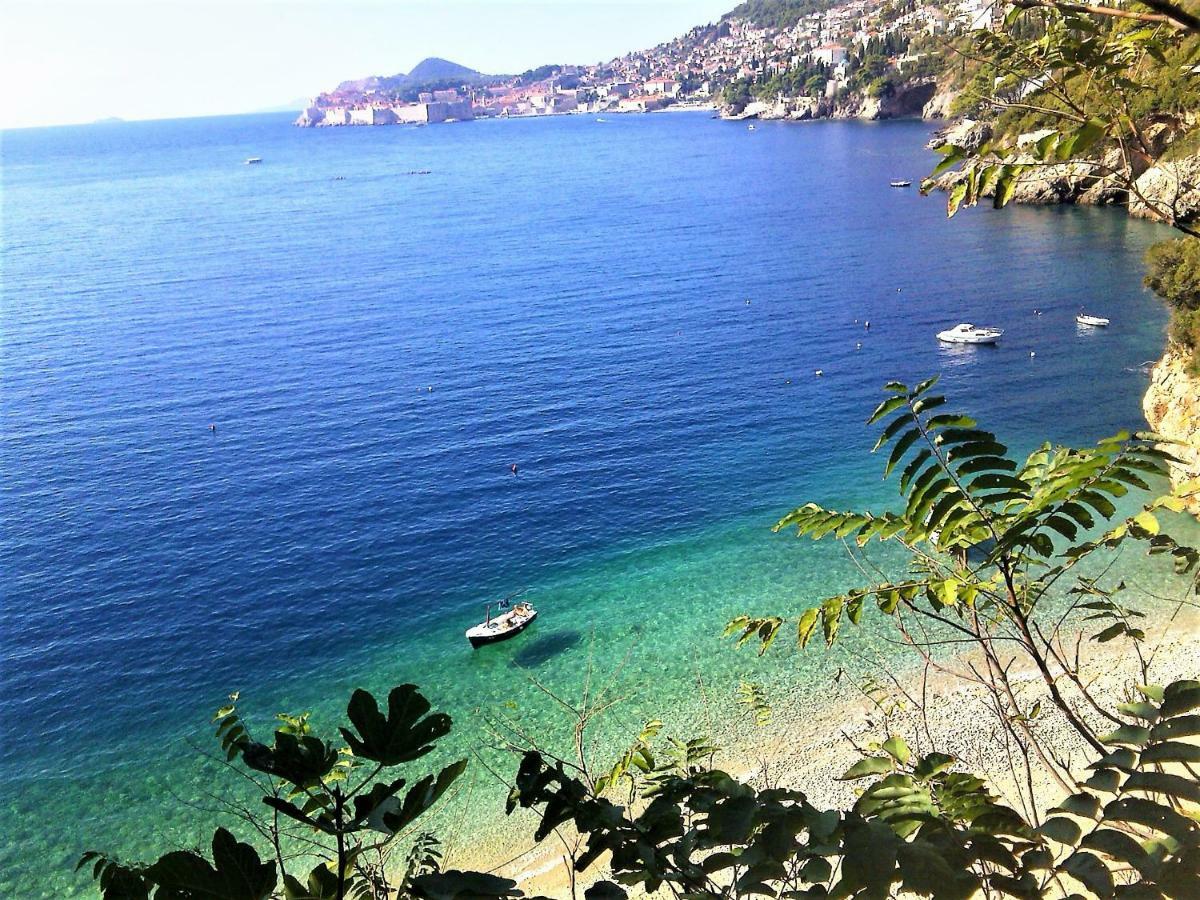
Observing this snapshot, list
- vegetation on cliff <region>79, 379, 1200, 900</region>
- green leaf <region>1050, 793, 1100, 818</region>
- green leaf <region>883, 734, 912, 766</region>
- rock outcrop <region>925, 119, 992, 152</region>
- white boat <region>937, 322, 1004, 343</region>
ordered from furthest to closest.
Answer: rock outcrop <region>925, 119, 992, 152</region>
white boat <region>937, 322, 1004, 343</region>
green leaf <region>883, 734, 912, 766</region>
green leaf <region>1050, 793, 1100, 818</region>
vegetation on cliff <region>79, 379, 1200, 900</region>

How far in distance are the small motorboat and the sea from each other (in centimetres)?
47

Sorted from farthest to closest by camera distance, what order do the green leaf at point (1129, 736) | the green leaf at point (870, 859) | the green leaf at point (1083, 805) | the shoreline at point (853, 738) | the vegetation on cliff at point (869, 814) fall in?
the shoreline at point (853, 738), the green leaf at point (1129, 736), the green leaf at point (1083, 805), the green leaf at point (870, 859), the vegetation on cliff at point (869, 814)

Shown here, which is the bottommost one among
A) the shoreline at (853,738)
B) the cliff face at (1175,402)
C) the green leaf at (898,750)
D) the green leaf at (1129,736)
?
the shoreline at (853,738)

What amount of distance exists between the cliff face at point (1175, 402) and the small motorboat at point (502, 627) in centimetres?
2077

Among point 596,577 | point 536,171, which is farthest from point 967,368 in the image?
point 536,171

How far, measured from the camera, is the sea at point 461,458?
24.9 metres

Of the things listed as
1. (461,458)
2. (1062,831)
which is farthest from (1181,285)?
(1062,831)

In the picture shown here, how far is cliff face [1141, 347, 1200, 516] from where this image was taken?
1100 inches

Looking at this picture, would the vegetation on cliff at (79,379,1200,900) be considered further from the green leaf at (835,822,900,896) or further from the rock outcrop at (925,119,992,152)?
the rock outcrop at (925,119,992,152)

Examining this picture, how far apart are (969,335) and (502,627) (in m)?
35.2

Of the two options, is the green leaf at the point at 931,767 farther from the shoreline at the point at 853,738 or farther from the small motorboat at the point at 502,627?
the small motorboat at the point at 502,627

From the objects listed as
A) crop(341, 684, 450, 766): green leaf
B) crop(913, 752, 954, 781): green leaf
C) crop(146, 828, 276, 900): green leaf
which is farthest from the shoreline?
crop(146, 828, 276, 900): green leaf

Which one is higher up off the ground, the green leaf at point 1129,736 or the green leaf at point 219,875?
the green leaf at point 219,875

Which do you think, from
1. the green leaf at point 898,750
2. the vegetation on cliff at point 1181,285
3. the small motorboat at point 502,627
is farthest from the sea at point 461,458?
the green leaf at point 898,750
